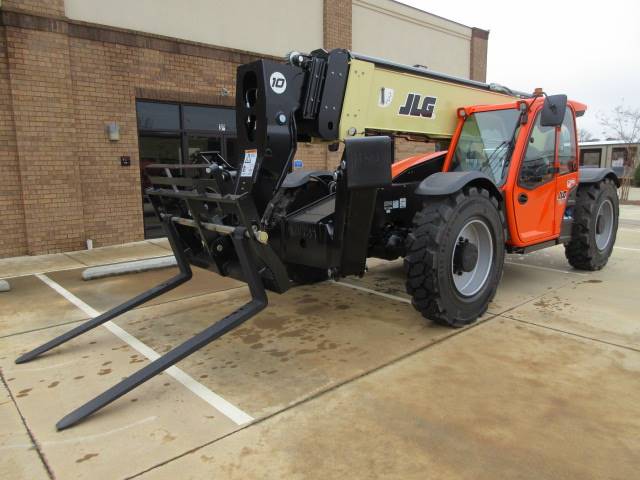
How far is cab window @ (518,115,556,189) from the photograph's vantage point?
525 cm

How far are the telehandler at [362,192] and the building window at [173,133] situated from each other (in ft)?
16.9

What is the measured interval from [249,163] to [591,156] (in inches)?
1262

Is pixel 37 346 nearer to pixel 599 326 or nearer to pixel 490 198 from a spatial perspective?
pixel 490 198

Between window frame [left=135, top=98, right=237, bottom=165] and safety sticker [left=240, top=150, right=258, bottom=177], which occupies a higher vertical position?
window frame [left=135, top=98, right=237, bottom=165]

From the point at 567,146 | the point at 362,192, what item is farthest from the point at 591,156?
the point at 362,192

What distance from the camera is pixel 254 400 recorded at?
317 centimetres

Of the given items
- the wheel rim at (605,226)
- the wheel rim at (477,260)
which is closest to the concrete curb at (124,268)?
the wheel rim at (477,260)

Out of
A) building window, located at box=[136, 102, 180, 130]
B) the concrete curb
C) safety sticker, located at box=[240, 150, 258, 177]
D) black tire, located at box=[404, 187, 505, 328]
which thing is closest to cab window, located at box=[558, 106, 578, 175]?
Result: black tire, located at box=[404, 187, 505, 328]

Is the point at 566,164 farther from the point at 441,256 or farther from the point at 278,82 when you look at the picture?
the point at 278,82

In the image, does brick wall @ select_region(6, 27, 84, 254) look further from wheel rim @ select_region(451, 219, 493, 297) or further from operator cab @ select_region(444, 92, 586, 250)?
wheel rim @ select_region(451, 219, 493, 297)

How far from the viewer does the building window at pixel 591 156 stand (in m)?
29.8

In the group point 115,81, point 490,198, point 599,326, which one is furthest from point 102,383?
point 115,81

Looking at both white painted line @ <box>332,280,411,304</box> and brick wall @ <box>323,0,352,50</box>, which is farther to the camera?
brick wall @ <box>323,0,352,50</box>

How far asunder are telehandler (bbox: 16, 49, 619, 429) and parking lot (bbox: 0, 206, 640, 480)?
0.28 m
